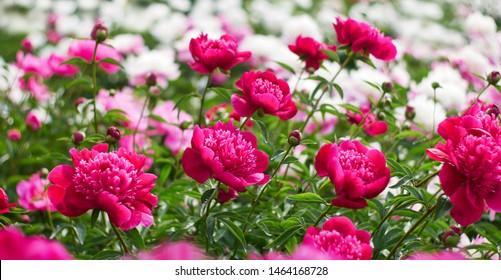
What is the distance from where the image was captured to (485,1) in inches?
140

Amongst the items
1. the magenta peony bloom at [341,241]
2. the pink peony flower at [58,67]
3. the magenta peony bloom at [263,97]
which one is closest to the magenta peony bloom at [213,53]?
the magenta peony bloom at [263,97]

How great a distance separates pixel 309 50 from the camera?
1288 mm

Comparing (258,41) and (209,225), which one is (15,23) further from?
(209,225)

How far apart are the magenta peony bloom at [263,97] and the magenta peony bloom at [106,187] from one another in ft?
0.71

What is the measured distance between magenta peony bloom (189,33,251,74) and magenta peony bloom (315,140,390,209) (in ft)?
1.02

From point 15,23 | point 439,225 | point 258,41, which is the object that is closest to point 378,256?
point 439,225

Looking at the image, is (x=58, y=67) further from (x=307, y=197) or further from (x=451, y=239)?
(x=451, y=239)

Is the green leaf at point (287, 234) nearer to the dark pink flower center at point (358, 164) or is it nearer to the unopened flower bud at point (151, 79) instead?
the dark pink flower center at point (358, 164)

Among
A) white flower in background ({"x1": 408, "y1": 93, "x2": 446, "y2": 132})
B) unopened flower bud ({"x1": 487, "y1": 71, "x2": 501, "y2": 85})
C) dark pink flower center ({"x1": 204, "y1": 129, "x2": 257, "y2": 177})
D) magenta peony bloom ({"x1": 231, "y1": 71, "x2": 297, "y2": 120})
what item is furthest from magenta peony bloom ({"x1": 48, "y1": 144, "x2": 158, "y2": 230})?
white flower in background ({"x1": 408, "y1": 93, "x2": 446, "y2": 132})

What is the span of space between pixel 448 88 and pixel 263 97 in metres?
0.89

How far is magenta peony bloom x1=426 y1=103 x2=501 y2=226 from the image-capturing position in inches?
33.0

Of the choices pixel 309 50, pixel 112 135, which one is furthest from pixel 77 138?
pixel 309 50

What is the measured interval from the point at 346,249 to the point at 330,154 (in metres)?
0.15

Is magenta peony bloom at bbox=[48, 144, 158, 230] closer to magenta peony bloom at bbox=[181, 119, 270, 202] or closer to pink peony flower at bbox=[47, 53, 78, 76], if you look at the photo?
magenta peony bloom at bbox=[181, 119, 270, 202]
